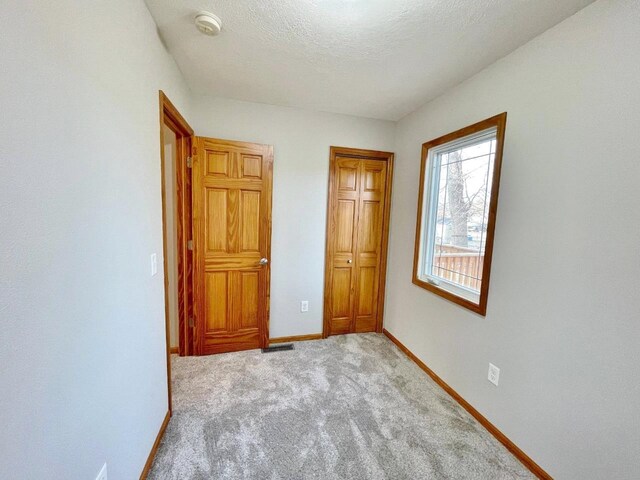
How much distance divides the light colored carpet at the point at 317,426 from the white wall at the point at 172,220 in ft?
1.41

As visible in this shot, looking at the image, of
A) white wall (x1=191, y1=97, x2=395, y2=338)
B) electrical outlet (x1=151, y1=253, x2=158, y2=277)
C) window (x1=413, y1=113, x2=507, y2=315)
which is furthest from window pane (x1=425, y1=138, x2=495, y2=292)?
electrical outlet (x1=151, y1=253, x2=158, y2=277)

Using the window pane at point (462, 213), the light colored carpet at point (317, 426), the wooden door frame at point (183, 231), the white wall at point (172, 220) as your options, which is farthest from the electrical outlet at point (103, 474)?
the window pane at point (462, 213)

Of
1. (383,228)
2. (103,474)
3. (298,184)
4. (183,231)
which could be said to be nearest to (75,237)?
(103,474)

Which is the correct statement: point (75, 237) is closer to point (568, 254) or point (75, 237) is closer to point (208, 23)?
point (208, 23)

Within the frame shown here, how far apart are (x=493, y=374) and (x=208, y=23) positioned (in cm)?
281

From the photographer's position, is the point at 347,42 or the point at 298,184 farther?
the point at 298,184

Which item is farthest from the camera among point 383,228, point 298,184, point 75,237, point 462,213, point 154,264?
point 383,228

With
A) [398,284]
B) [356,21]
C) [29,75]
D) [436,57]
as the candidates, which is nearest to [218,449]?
[29,75]

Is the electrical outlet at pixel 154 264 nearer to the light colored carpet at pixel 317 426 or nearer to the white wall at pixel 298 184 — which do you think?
the light colored carpet at pixel 317 426

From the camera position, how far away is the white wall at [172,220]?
2.42 m

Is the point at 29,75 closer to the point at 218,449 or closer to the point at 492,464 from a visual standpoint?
the point at 218,449

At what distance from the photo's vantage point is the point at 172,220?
98.6 inches

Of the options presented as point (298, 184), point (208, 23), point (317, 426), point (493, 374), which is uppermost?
point (208, 23)

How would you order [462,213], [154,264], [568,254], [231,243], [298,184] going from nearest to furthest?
[568,254]
[154,264]
[462,213]
[231,243]
[298,184]
